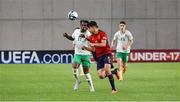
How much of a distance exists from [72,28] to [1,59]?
7071 millimetres

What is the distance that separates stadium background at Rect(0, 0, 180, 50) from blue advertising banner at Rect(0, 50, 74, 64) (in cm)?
395

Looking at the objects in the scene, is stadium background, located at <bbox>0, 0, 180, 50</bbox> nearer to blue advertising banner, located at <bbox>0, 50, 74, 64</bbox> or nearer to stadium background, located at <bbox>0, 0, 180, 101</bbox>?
stadium background, located at <bbox>0, 0, 180, 101</bbox>

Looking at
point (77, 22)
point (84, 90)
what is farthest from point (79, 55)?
point (77, 22)

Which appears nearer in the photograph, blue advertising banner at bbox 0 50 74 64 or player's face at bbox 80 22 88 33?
player's face at bbox 80 22 88 33

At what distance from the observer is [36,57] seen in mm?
46375

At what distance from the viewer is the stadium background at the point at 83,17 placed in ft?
164

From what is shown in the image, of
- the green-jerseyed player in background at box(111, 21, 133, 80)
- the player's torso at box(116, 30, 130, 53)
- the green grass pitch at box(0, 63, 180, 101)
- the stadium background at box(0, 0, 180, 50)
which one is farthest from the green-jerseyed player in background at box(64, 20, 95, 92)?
the stadium background at box(0, 0, 180, 50)

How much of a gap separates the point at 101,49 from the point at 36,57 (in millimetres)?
26662

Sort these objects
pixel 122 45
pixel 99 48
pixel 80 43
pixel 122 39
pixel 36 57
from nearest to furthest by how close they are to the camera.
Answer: pixel 99 48 < pixel 80 43 < pixel 122 45 < pixel 122 39 < pixel 36 57

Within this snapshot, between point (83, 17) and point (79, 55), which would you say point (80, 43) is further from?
point (83, 17)

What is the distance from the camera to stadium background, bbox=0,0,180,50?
1969 inches

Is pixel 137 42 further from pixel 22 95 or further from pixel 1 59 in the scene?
pixel 22 95

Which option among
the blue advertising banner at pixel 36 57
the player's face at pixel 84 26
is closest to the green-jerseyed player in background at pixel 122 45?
the player's face at pixel 84 26

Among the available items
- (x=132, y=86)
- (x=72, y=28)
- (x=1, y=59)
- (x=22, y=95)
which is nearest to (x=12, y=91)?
(x=22, y=95)
